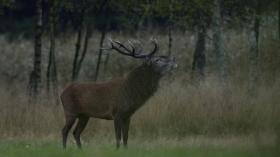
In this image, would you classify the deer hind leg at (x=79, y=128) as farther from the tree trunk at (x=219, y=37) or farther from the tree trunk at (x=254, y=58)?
the tree trunk at (x=219, y=37)

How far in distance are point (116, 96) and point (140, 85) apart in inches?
23.1

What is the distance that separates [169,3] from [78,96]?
730cm

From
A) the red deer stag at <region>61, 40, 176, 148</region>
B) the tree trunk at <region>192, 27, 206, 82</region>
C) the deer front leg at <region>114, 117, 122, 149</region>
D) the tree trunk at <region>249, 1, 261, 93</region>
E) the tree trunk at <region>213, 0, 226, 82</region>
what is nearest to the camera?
the deer front leg at <region>114, 117, 122, 149</region>

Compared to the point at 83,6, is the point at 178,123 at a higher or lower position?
lower

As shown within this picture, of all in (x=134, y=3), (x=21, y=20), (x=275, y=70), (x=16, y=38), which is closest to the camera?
(x=275, y=70)

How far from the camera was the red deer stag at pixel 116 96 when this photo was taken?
19.0 m

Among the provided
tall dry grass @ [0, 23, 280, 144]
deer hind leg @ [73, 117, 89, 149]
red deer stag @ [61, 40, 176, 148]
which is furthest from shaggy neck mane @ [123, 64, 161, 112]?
tall dry grass @ [0, 23, 280, 144]

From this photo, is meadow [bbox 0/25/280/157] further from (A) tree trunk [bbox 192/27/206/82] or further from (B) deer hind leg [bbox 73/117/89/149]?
(A) tree trunk [bbox 192/27/206/82]

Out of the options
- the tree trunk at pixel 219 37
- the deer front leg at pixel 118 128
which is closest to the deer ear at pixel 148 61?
the deer front leg at pixel 118 128

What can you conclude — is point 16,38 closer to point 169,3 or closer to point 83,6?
point 83,6

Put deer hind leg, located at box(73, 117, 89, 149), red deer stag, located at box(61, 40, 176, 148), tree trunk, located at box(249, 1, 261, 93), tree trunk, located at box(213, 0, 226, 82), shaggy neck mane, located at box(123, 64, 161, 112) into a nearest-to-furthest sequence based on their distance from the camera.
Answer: red deer stag, located at box(61, 40, 176, 148), shaggy neck mane, located at box(123, 64, 161, 112), deer hind leg, located at box(73, 117, 89, 149), tree trunk, located at box(249, 1, 261, 93), tree trunk, located at box(213, 0, 226, 82)

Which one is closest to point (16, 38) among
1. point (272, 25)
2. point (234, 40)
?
point (234, 40)

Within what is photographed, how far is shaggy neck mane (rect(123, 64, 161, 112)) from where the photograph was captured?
62.7 feet

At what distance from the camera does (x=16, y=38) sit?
4747 cm
